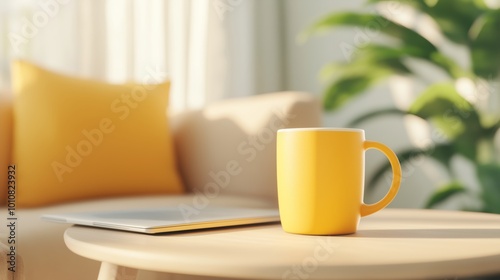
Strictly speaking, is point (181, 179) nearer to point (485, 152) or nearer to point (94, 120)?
point (94, 120)

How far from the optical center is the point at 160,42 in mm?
2299

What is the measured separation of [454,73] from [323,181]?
1426 mm

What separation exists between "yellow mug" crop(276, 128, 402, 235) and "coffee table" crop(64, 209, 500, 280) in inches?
0.8

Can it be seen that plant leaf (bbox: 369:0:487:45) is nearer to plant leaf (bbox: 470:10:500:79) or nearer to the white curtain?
plant leaf (bbox: 470:10:500:79)

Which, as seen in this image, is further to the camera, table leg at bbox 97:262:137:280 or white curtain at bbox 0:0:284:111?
white curtain at bbox 0:0:284:111

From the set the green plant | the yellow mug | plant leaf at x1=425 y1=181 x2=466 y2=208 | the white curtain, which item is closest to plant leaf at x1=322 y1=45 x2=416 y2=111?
the green plant

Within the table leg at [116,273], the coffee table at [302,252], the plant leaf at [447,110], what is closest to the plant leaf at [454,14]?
the plant leaf at [447,110]

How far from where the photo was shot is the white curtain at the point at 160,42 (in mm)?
2029

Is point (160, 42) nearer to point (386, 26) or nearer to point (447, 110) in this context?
point (386, 26)

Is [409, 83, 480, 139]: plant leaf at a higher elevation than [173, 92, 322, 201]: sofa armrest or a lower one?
higher

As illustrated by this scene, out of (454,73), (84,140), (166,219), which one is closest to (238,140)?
(84,140)

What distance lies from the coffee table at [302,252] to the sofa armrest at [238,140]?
799 mm

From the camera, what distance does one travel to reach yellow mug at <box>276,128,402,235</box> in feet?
2.20

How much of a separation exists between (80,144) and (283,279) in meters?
1.11
